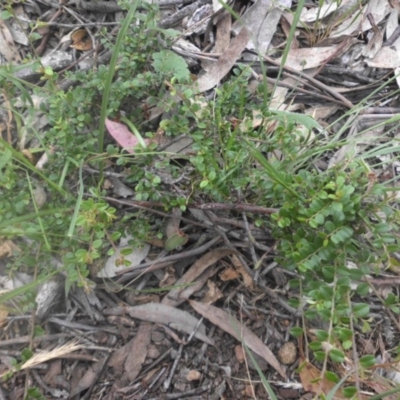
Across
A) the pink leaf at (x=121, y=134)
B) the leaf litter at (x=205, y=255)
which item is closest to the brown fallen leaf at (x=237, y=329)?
the leaf litter at (x=205, y=255)

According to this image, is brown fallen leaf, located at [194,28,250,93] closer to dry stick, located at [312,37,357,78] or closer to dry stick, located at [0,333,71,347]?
dry stick, located at [312,37,357,78]

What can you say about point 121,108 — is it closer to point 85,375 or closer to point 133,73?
point 133,73

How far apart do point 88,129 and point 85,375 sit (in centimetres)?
80

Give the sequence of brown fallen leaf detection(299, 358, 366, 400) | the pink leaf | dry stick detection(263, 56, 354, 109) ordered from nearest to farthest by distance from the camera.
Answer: brown fallen leaf detection(299, 358, 366, 400) → the pink leaf → dry stick detection(263, 56, 354, 109)

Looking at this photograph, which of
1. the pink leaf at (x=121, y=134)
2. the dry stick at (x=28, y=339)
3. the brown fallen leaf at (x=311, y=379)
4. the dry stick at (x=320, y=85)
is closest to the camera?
the brown fallen leaf at (x=311, y=379)

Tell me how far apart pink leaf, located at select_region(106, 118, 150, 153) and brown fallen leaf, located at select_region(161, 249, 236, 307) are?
44 centimetres

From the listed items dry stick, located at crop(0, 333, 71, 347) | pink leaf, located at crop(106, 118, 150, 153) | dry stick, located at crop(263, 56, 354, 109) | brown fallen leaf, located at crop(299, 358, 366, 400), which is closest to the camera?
brown fallen leaf, located at crop(299, 358, 366, 400)

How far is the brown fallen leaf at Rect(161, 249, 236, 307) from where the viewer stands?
1539mm

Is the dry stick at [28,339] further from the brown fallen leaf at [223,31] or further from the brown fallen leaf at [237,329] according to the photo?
the brown fallen leaf at [223,31]

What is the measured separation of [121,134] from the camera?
1590 millimetres

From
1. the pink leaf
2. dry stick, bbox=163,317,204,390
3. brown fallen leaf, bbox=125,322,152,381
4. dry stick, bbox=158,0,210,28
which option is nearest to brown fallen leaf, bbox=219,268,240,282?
Result: dry stick, bbox=163,317,204,390

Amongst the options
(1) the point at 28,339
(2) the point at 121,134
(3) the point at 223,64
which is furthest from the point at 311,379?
(3) the point at 223,64

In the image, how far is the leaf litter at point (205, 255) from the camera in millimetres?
1443

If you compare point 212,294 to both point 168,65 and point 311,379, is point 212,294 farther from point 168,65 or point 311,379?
point 168,65
